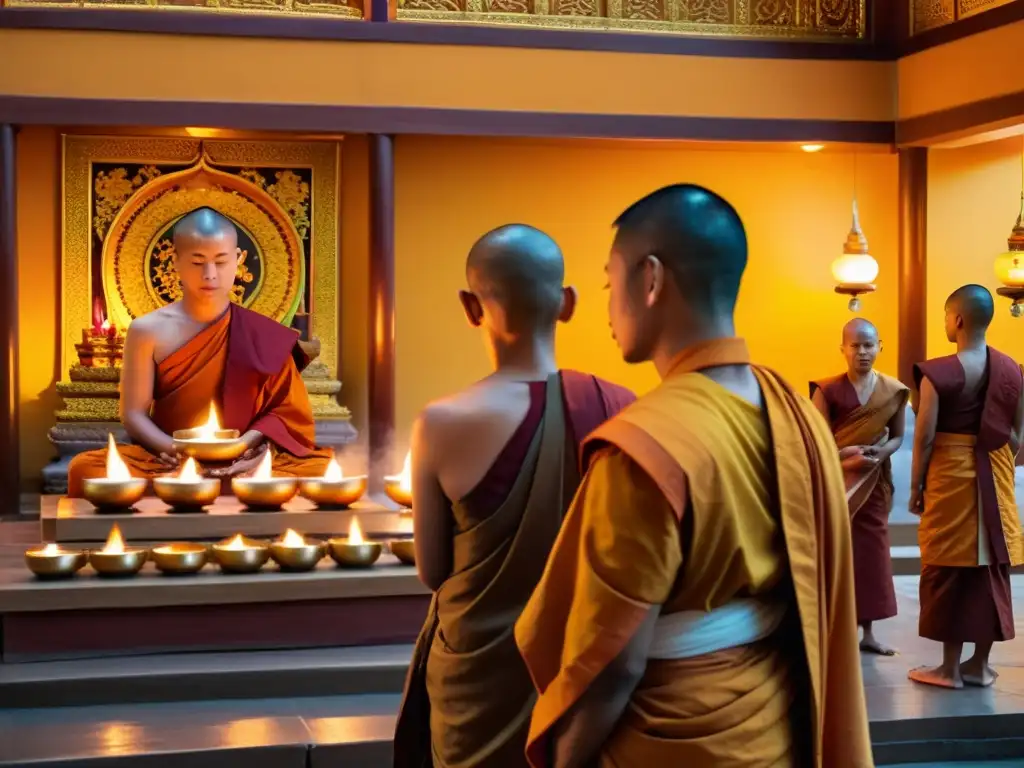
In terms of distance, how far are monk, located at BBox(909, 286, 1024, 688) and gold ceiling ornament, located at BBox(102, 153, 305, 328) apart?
5333mm

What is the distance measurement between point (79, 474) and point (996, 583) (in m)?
3.73

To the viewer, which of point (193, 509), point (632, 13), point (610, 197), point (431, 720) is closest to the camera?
point (431, 720)

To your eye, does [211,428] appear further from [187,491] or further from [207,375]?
[187,491]

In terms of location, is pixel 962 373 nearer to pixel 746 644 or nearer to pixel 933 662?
pixel 933 662

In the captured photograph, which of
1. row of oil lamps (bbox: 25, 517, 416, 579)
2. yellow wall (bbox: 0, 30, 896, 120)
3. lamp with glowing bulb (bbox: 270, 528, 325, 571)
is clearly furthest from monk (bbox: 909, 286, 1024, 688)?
yellow wall (bbox: 0, 30, 896, 120)

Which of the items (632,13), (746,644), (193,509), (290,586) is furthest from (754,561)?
(632,13)

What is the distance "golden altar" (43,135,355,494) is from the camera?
9438mm

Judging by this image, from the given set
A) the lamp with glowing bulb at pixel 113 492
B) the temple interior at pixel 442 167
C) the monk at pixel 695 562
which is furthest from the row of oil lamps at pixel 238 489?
the monk at pixel 695 562

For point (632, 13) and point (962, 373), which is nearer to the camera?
point (962, 373)

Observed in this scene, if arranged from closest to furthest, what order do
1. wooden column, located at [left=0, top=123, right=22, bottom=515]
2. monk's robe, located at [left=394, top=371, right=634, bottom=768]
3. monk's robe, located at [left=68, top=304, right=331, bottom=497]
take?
monk's robe, located at [left=394, top=371, right=634, bottom=768], monk's robe, located at [left=68, top=304, right=331, bottom=497], wooden column, located at [left=0, top=123, right=22, bottom=515]

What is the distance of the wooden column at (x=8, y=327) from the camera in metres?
8.66

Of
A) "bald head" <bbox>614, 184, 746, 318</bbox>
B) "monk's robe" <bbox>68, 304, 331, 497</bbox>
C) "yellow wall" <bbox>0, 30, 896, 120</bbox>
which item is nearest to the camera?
"bald head" <bbox>614, 184, 746, 318</bbox>

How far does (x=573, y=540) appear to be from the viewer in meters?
2.14

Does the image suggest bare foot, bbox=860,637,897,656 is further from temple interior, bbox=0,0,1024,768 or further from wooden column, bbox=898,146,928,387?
wooden column, bbox=898,146,928,387
